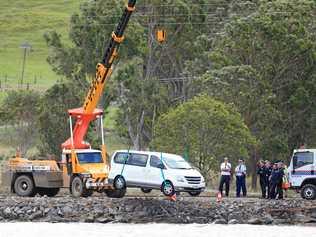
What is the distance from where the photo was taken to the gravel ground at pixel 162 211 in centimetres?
3472

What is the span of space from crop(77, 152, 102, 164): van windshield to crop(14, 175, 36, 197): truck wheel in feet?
8.88

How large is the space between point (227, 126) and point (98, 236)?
57.5ft

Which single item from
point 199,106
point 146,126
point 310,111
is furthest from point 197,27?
point 199,106

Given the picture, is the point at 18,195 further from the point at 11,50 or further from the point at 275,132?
the point at 11,50

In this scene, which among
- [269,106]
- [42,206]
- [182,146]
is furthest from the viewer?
[269,106]

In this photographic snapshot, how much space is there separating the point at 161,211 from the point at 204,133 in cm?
Result: 1222

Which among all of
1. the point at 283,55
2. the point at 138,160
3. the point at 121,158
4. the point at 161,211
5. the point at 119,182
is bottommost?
the point at 161,211

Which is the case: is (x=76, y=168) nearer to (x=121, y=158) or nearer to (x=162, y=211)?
(x=121, y=158)

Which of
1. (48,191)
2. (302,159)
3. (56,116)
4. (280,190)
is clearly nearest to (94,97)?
(48,191)

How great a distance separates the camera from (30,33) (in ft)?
500

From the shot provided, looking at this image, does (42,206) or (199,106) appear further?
(199,106)

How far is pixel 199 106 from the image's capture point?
156 ft

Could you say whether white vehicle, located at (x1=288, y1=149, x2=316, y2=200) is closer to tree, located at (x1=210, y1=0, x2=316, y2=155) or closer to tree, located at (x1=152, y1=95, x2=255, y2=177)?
tree, located at (x1=152, y1=95, x2=255, y2=177)

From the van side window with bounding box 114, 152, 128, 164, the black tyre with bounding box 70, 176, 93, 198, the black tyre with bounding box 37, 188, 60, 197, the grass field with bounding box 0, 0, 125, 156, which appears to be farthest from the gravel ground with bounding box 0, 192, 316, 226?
the grass field with bounding box 0, 0, 125, 156
